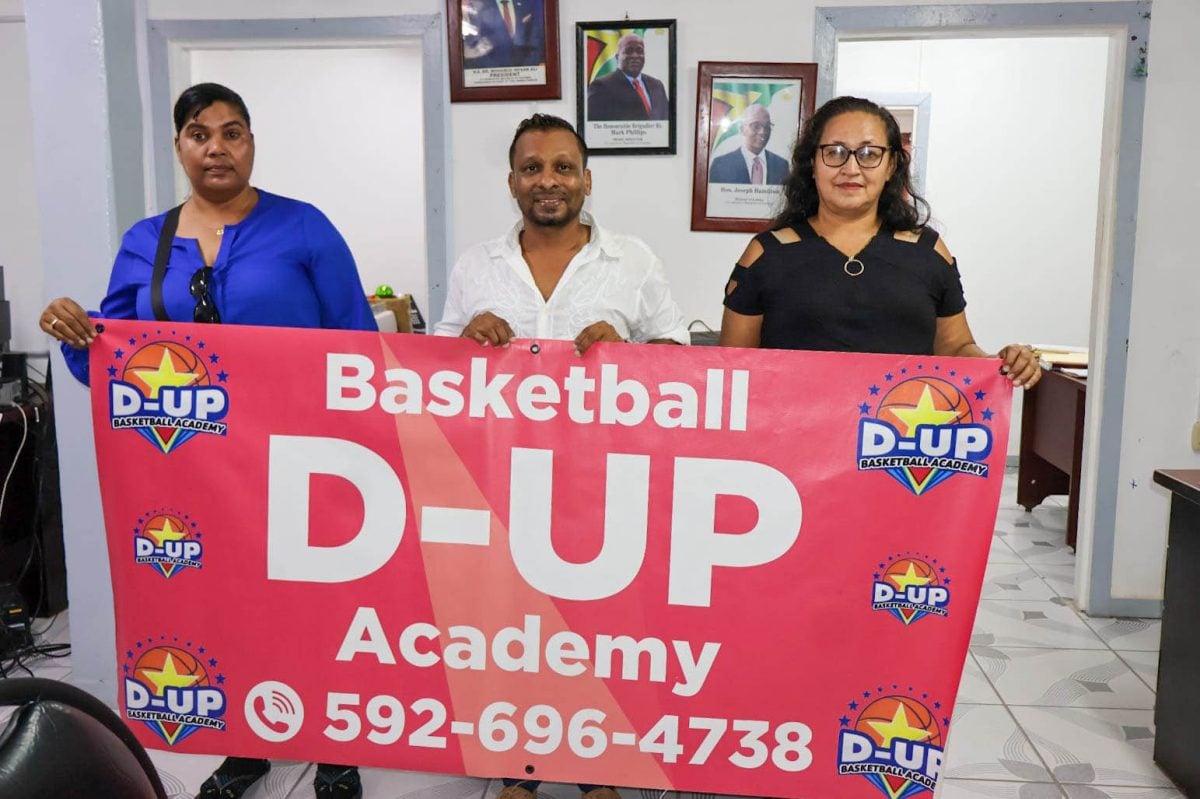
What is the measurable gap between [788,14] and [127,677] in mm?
2743

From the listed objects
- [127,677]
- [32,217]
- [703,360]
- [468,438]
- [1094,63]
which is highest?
[1094,63]

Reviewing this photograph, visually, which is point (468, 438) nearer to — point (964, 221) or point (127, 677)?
point (127, 677)

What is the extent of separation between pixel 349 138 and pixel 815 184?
4.73 m

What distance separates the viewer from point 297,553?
1.66 metres

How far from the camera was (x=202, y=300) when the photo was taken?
5.73ft

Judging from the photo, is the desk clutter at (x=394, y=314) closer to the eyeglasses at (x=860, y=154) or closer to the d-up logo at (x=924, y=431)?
the eyeglasses at (x=860, y=154)

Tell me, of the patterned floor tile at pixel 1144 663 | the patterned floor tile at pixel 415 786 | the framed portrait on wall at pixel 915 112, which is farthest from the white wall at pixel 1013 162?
the patterned floor tile at pixel 415 786

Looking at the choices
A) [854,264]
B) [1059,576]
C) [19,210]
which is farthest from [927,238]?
[19,210]

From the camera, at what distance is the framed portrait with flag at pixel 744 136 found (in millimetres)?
3055

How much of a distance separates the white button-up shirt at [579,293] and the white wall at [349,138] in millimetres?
3884

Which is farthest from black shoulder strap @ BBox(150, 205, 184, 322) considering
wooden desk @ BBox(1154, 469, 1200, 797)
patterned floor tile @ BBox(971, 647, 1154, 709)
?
patterned floor tile @ BBox(971, 647, 1154, 709)

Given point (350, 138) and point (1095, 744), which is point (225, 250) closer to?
point (1095, 744)

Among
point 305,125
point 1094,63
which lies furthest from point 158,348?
point 1094,63

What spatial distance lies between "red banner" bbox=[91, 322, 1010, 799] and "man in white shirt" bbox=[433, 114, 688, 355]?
0.79 ft
